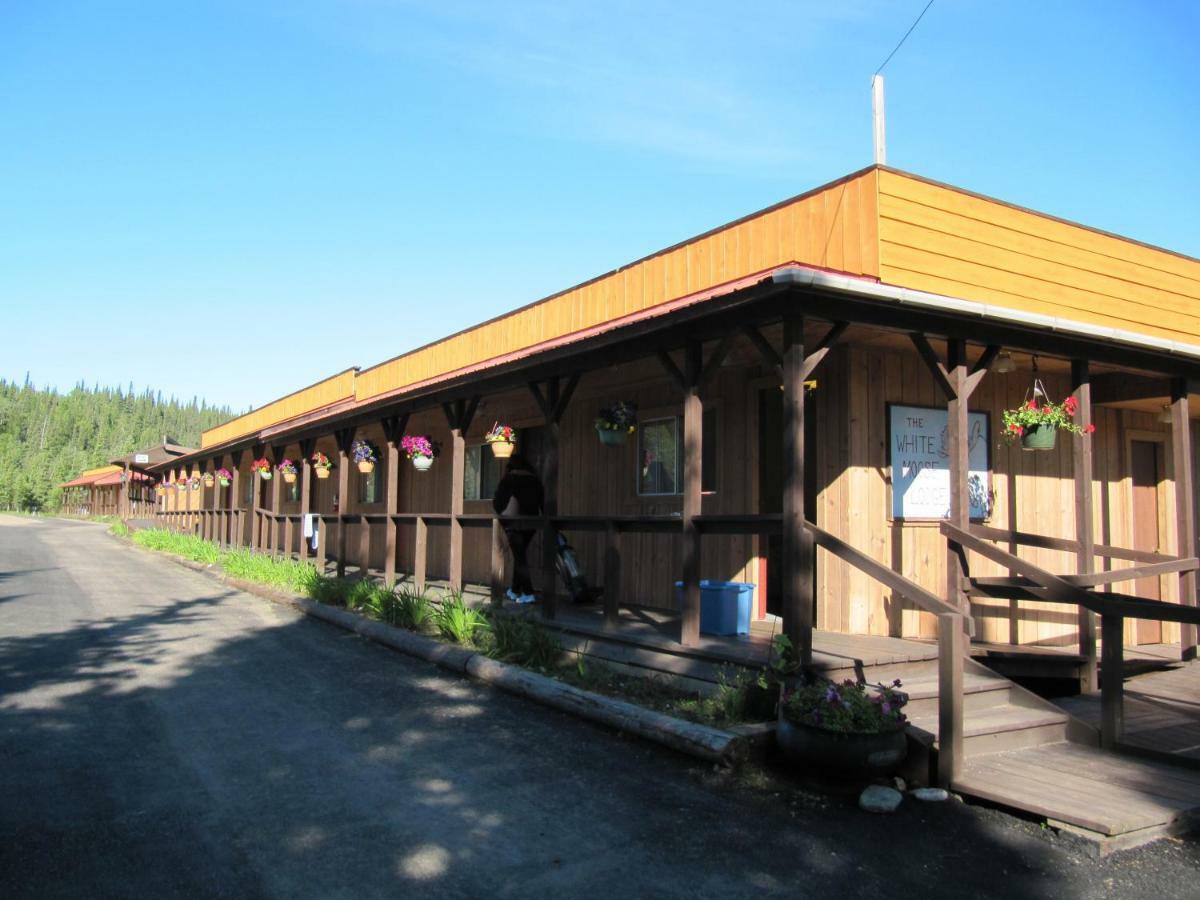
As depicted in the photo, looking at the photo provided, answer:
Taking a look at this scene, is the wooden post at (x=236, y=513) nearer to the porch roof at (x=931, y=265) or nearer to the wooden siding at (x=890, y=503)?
the porch roof at (x=931, y=265)

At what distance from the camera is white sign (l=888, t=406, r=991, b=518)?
783 cm

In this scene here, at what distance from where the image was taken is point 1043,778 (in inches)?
194

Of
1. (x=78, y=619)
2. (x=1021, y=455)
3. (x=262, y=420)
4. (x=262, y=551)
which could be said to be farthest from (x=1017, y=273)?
(x=262, y=420)

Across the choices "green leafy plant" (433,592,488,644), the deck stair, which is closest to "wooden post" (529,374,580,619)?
"green leafy plant" (433,592,488,644)

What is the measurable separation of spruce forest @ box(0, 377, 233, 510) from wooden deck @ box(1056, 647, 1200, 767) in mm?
96341

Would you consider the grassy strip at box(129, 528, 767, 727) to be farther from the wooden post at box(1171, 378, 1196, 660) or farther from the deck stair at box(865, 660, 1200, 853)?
the wooden post at box(1171, 378, 1196, 660)

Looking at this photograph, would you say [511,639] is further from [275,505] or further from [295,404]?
[295,404]

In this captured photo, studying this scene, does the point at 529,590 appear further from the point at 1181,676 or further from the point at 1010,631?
the point at 1181,676

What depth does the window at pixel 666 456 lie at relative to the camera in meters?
9.16

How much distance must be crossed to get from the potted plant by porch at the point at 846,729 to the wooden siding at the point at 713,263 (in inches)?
154

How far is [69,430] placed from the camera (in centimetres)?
13262

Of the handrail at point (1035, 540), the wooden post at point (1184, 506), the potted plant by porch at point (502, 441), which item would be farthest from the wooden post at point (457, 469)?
the wooden post at point (1184, 506)

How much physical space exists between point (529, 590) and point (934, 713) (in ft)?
20.0

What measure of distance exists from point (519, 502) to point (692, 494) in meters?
3.94
